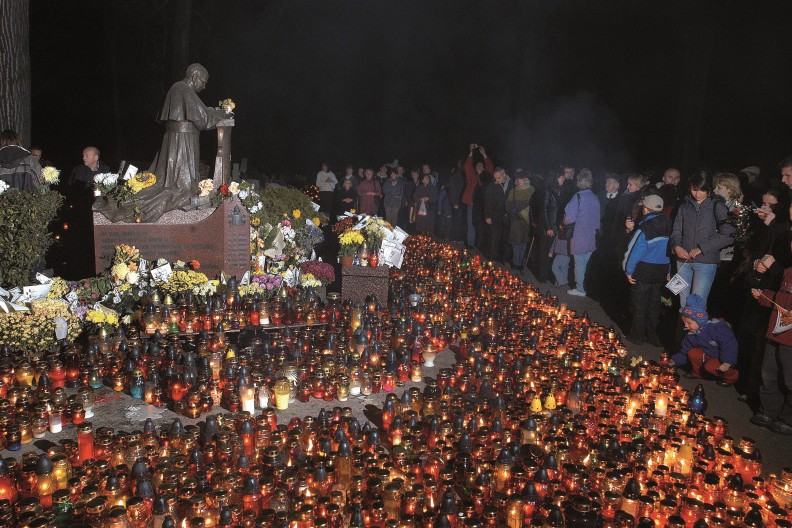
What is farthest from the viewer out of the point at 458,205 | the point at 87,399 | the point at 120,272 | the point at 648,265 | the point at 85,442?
the point at 458,205

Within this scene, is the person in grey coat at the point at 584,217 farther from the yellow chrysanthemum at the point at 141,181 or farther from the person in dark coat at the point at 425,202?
the yellow chrysanthemum at the point at 141,181

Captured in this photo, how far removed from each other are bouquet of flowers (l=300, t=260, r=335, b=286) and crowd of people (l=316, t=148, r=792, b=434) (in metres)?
3.93

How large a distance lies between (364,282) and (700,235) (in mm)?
4194

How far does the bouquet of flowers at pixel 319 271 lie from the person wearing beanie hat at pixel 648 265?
4.20 meters

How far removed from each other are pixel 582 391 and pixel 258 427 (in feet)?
9.07

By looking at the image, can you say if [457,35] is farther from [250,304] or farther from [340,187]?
[250,304]

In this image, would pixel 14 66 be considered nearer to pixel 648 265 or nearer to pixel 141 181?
pixel 141 181

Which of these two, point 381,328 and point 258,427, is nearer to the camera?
point 258,427

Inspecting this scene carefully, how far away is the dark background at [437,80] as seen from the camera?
1470cm

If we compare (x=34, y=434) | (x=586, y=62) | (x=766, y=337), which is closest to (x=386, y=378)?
(x=34, y=434)

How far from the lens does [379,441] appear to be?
172 inches

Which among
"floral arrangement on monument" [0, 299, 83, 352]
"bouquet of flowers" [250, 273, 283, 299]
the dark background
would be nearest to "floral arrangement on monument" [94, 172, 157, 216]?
"bouquet of flowers" [250, 273, 283, 299]

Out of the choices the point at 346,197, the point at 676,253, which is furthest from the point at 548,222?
the point at 346,197

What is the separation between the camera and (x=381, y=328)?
23.0 feet
